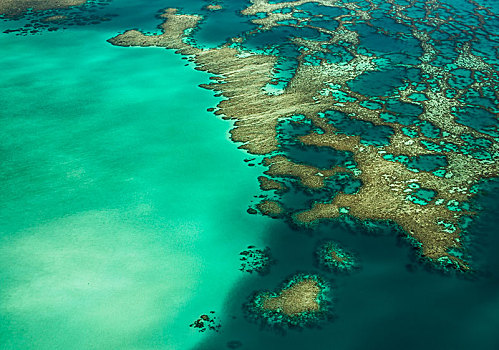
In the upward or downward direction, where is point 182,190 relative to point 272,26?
downward

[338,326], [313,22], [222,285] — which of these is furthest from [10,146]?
[313,22]

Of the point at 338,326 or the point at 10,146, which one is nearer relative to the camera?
the point at 338,326

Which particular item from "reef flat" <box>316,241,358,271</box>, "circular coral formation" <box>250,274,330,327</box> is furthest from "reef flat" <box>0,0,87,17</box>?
"circular coral formation" <box>250,274,330,327</box>

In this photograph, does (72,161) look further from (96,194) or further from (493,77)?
(493,77)

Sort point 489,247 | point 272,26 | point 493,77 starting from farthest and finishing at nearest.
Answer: point 272,26, point 493,77, point 489,247

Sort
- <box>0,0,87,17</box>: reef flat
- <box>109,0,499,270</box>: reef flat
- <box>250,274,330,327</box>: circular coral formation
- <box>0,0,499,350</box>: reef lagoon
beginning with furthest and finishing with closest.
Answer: <box>0,0,87,17</box>: reef flat < <box>109,0,499,270</box>: reef flat < <box>0,0,499,350</box>: reef lagoon < <box>250,274,330,327</box>: circular coral formation

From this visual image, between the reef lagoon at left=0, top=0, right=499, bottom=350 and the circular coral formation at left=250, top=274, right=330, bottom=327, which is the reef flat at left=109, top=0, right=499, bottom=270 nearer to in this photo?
the reef lagoon at left=0, top=0, right=499, bottom=350
